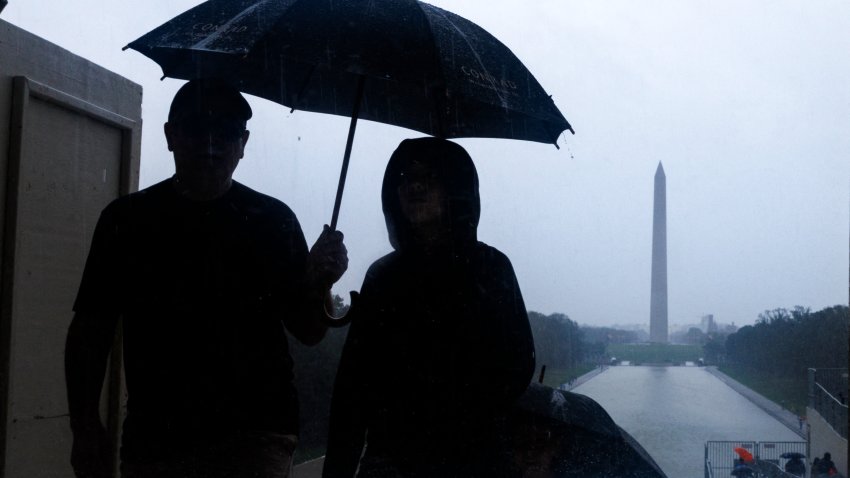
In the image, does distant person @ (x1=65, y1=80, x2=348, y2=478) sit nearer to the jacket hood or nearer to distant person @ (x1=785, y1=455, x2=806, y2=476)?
the jacket hood

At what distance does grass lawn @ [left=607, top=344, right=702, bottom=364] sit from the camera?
63.9 meters

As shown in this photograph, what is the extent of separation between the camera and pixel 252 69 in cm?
357

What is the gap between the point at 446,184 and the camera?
299 cm

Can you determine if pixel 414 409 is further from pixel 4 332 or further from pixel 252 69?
pixel 4 332

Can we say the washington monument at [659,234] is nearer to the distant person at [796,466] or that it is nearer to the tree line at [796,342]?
the distant person at [796,466]

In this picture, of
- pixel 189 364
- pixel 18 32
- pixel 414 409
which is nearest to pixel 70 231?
pixel 18 32

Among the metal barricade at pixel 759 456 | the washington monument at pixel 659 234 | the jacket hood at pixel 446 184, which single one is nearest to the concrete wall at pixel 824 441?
the metal barricade at pixel 759 456

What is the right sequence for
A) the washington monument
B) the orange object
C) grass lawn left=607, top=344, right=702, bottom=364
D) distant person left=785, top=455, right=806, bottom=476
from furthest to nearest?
grass lawn left=607, top=344, right=702, bottom=364 → the washington monument → the orange object → distant person left=785, top=455, right=806, bottom=476

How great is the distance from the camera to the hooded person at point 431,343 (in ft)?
9.45

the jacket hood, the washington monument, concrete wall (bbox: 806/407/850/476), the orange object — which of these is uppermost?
the washington monument

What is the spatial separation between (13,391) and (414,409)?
183 centimetres

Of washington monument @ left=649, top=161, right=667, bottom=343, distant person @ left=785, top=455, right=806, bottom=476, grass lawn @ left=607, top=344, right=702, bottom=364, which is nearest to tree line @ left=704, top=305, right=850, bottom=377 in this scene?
distant person @ left=785, top=455, right=806, bottom=476

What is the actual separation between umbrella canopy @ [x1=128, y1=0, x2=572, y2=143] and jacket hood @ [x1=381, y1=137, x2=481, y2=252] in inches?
8.1

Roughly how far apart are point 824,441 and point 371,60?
662 cm
